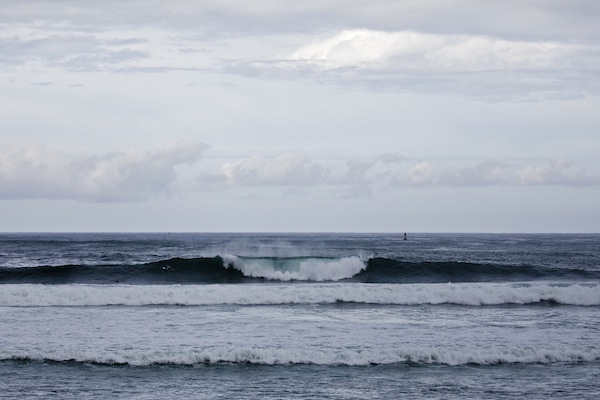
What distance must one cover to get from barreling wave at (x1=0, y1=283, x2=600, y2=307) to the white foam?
406 inches


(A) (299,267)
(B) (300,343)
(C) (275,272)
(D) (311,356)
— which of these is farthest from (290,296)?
(A) (299,267)

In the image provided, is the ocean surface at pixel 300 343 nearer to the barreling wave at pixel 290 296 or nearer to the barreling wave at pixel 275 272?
the barreling wave at pixel 290 296

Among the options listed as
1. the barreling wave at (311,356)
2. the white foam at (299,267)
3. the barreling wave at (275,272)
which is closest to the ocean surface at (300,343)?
the barreling wave at (311,356)

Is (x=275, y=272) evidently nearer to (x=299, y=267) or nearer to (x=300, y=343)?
(x=299, y=267)

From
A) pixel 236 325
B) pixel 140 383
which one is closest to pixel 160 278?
pixel 236 325

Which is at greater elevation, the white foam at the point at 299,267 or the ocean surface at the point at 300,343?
the white foam at the point at 299,267

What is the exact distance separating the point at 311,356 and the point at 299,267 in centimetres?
2290

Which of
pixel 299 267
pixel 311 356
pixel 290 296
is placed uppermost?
pixel 299 267

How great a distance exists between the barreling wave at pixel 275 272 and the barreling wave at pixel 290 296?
9871 millimetres

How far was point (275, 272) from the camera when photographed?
3738 cm

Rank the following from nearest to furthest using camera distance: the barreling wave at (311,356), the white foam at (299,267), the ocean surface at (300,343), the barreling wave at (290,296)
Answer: the ocean surface at (300,343) → the barreling wave at (311,356) → the barreling wave at (290,296) → the white foam at (299,267)

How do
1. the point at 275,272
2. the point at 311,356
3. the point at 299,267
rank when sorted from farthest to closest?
the point at 299,267
the point at 275,272
the point at 311,356

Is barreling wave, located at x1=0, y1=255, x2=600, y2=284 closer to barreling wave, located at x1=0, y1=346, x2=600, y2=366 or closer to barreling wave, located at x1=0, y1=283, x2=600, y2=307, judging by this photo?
barreling wave, located at x1=0, y1=283, x2=600, y2=307

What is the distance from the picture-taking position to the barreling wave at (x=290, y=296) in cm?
2470
